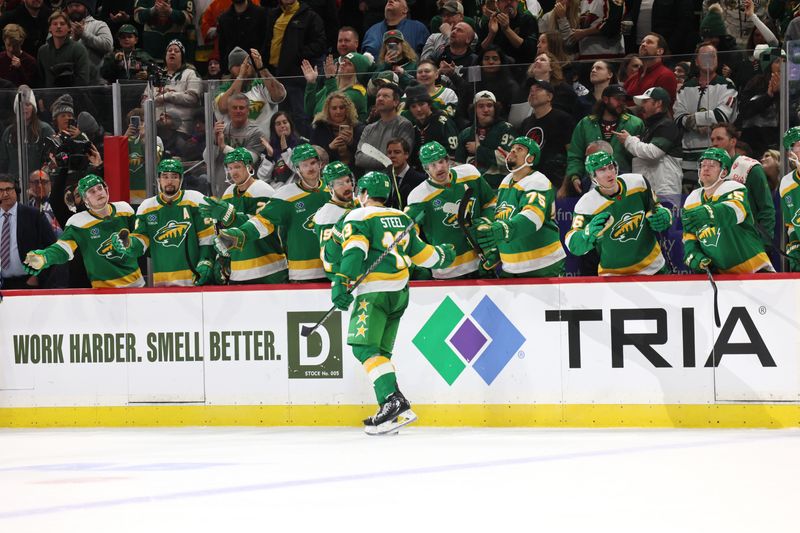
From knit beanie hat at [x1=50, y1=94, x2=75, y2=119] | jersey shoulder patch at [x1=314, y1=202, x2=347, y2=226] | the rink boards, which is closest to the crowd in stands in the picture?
knit beanie hat at [x1=50, y1=94, x2=75, y2=119]

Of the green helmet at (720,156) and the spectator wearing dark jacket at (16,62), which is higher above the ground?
the spectator wearing dark jacket at (16,62)

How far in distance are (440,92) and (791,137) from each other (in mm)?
2423

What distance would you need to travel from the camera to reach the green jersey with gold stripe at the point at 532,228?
8586 mm

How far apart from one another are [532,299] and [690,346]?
3.40 ft

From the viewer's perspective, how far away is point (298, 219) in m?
9.34

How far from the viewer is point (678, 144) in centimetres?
875

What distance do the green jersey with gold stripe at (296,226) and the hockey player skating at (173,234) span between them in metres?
0.54

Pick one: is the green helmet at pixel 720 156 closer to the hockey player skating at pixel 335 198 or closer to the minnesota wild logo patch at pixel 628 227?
the minnesota wild logo patch at pixel 628 227

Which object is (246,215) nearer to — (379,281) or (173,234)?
(173,234)

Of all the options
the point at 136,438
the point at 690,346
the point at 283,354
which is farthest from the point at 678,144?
the point at 136,438

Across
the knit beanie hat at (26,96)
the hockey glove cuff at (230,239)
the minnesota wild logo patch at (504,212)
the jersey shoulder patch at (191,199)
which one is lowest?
the hockey glove cuff at (230,239)

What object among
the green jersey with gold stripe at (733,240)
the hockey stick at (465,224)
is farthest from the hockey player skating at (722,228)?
the hockey stick at (465,224)

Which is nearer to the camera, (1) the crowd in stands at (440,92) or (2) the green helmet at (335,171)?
(1) the crowd in stands at (440,92)

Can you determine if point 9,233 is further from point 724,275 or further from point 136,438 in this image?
point 724,275
